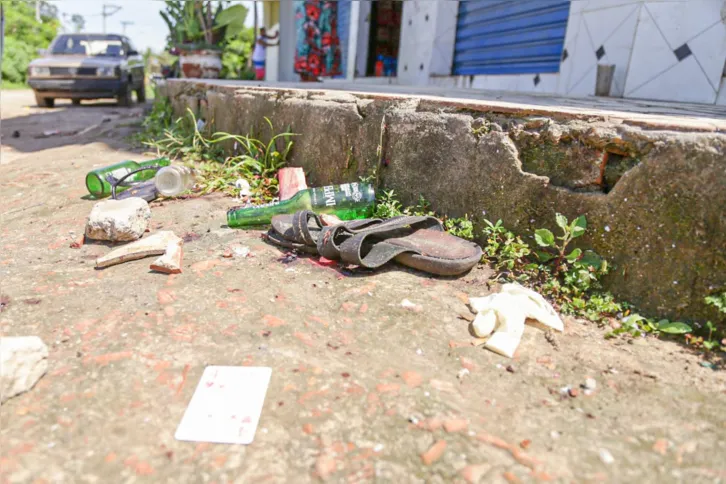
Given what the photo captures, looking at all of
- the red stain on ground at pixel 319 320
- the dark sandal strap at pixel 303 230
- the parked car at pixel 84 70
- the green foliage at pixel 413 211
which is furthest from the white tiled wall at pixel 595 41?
the parked car at pixel 84 70

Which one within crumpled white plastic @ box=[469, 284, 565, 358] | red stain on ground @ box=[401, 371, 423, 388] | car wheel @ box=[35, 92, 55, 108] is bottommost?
red stain on ground @ box=[401, 371, 423, 388]

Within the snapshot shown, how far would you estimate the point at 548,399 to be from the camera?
134 centimetres

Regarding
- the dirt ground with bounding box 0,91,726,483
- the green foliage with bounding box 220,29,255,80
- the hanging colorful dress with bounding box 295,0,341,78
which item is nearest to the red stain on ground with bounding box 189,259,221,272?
the dirt ground with bounding box 0,91,726,483

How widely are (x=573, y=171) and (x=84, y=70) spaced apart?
10.1 m

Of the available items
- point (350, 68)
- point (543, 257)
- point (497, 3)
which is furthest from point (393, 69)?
point (543, 257)

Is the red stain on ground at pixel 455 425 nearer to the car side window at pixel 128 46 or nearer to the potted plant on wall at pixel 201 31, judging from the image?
the potted plant on wall at pixel 201 31

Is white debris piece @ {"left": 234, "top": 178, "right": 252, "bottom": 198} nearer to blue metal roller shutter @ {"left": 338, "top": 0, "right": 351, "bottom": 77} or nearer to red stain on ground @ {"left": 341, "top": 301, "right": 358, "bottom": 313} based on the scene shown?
red stain on ground @ {"left": 341, "top": 301, "right": 358, "bottom": 313}

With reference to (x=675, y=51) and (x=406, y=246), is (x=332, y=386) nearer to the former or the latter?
(x=406, y=246)

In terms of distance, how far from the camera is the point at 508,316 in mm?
→ 1644

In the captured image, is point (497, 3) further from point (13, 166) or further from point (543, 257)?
point (13, 166)

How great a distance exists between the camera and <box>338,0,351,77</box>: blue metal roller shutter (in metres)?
8.94

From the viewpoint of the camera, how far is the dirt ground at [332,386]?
1117mm

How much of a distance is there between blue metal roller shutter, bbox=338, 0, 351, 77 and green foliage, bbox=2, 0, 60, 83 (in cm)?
1411

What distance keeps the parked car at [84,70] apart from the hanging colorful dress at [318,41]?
3622mm
